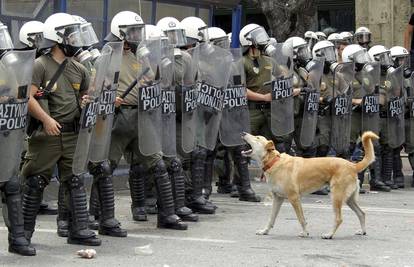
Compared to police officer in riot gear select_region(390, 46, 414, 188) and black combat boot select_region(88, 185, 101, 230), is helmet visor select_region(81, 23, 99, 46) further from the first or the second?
police officer in riot gear select_region(390, 46, 414, 188)

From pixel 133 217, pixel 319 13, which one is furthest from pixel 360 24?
pixel 133 217

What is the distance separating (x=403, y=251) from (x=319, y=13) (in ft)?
45.5

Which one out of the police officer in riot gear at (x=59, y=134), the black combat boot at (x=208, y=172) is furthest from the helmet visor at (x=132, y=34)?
the black combat boot at (x=208, y=172)

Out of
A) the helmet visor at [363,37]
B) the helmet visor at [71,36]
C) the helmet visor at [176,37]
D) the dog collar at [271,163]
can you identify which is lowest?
the dog collar at [271,163]

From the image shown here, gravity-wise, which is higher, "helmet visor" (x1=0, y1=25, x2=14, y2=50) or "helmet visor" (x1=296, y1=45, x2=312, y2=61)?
"helmet visor" (x1=296, y1=45, x2=312, y2=61)

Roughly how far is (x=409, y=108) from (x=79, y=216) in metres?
6.78

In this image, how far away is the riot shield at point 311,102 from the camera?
1104 cm

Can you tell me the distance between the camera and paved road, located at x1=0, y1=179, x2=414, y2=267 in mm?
6895

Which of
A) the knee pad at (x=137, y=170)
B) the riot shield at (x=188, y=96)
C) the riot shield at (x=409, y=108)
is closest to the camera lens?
the knee pad at (x=137, y=170)

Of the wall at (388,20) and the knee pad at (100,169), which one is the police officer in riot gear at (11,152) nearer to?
the knee pad at (100,169)

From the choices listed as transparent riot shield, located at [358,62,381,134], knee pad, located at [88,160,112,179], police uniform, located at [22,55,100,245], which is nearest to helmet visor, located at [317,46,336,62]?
transparent riot shield, located at [358,62,381,134]

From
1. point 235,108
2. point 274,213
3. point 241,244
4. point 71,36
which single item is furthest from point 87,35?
point 235,108

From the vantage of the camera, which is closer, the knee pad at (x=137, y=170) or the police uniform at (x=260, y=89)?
the knee pad at (x=137, y=170)

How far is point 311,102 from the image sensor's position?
36.4 feet
